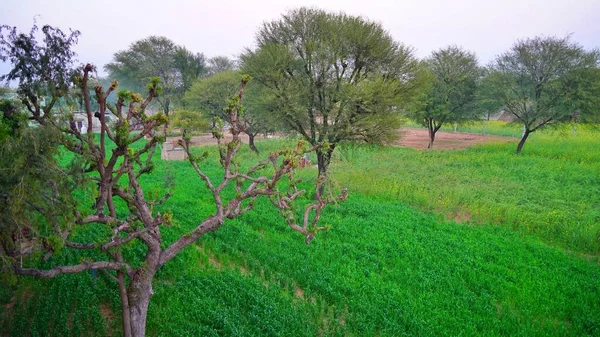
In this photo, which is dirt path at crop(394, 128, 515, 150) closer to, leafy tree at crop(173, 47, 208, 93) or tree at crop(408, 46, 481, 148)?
tree at crop(408, 46, 481, 148)

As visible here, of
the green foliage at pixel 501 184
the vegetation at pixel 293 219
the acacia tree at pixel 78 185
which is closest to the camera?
the acacia tree at pixel 78 185

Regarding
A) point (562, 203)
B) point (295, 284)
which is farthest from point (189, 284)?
point (562, 203)

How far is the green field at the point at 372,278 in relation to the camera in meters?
7.47

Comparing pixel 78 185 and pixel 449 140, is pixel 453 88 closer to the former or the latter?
pixel 449 140

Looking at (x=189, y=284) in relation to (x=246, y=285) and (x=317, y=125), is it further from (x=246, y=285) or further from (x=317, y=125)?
(x=317, y=125)

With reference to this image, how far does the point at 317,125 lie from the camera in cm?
1697

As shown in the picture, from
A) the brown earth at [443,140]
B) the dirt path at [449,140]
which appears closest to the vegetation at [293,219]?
the dirt path at [449,140]

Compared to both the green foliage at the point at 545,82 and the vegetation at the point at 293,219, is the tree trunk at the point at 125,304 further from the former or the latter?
the green foliage at the point at 545,82

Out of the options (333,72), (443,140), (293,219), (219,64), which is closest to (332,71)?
(333,72)

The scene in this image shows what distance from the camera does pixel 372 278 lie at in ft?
30.9

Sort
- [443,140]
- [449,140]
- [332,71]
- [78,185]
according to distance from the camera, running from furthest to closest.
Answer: [443,140] → [449,140] → [332,71] → [78,185]

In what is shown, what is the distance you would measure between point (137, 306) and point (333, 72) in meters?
13.1

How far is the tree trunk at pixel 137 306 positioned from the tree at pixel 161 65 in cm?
3849

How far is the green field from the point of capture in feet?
24.5
